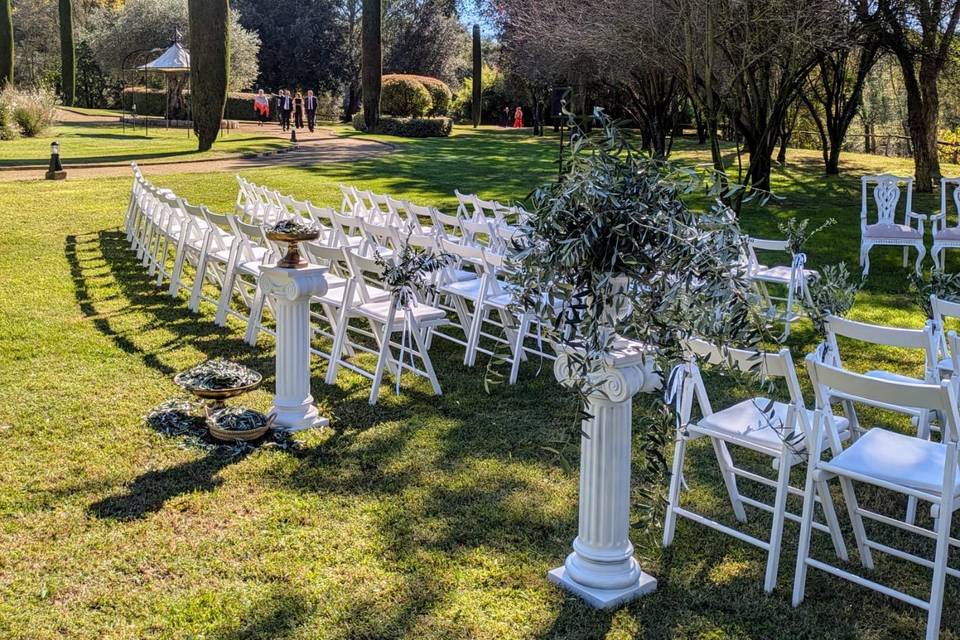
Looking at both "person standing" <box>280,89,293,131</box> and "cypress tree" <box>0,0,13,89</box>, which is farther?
"person standing" <box>280,89,293,131</box>

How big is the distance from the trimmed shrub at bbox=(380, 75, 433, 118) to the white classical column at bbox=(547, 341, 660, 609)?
2954 cm

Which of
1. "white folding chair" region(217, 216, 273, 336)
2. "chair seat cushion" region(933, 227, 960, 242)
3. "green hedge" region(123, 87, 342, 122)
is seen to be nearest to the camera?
"white folding chair" region(217, 216, 273, 336)

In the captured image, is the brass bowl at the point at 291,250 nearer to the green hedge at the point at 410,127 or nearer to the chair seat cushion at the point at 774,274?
the chair seat cushion at the point at 774,274

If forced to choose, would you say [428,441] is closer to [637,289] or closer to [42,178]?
[637,289]

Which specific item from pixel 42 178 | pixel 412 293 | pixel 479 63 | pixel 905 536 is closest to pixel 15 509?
pixel 412 293

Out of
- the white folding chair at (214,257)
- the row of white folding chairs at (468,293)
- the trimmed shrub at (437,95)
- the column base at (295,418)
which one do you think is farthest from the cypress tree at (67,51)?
the column base at (295,418)

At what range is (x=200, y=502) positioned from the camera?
438cm

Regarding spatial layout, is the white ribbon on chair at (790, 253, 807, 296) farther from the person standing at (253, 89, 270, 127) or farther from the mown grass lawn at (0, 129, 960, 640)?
the person standing at (253, 89, 270, 127)

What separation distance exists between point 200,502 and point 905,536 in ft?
10.5

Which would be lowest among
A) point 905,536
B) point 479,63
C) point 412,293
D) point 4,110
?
point 905,536

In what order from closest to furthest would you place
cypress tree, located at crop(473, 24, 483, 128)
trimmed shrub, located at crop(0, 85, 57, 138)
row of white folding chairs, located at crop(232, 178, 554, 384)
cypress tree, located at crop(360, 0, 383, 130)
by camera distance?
row of white folding chairs, located at crop(232, 178, 554, 384)
trimmed shrub, located at crop(0, 85, 57, 138)
cypress tree, located at crop(360, 0, 383, 130)
cypress tree, located at crop(473, 24, 483, 128)

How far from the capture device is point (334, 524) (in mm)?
4191

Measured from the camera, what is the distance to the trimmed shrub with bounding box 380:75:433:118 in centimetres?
3203

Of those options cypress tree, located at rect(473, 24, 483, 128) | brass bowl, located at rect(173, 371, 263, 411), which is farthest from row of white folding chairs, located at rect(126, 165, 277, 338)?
cypress tree, located at rect(473, 24, 483, 128)
